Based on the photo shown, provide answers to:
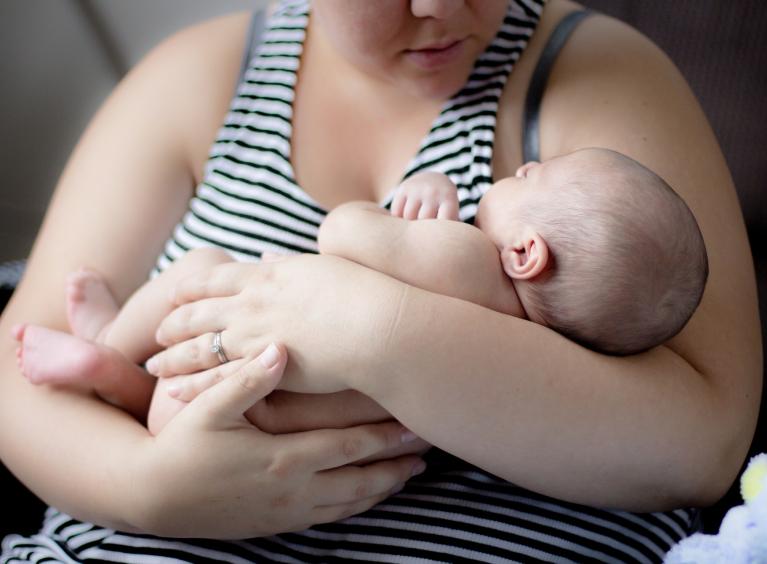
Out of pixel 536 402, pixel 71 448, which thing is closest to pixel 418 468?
pixel 536 402

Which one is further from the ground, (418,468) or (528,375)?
(528,375)

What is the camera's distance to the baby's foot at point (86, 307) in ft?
3.83

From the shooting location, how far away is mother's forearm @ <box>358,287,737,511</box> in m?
0.88

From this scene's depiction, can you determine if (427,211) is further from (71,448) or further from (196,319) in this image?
(71,448)

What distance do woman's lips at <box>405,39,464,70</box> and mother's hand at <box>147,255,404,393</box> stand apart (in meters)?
0.32

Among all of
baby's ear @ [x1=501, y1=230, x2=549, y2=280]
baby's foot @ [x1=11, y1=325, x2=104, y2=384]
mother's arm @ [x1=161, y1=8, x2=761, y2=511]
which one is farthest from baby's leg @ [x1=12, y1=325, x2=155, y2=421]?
baby's ear @ [x1=501, y1=230, x2=549, y2=280]

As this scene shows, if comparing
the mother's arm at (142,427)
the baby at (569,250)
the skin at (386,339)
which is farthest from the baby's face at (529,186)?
the mother's arm at (142,427)

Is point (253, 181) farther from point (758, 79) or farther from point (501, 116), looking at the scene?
point (758, 79)

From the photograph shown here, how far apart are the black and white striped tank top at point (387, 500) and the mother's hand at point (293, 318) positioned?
0.16 m

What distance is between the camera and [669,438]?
922 mm

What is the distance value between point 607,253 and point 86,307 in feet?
2.36

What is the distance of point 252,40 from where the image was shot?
1.32 metres

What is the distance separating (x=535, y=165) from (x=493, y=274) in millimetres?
147

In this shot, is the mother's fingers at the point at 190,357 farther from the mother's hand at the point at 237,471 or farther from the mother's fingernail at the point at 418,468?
the mother's fingernail at the point at 418,468
